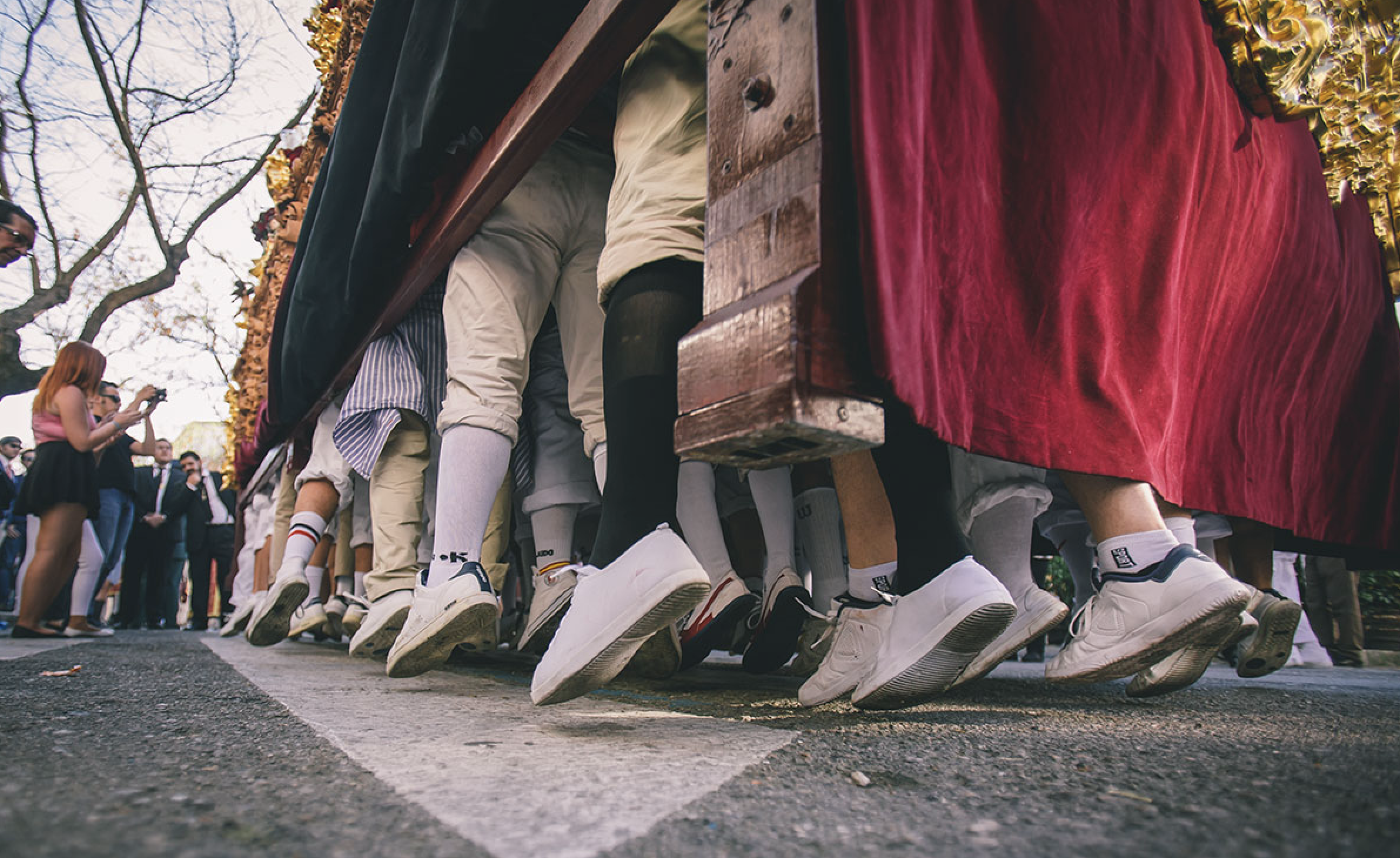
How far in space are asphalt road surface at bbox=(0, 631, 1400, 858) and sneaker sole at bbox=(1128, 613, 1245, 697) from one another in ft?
0.15

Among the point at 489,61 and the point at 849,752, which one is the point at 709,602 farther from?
the point at 489,61

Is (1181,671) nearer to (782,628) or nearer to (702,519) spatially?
(782,628)

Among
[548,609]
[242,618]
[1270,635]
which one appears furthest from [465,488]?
[242,618]

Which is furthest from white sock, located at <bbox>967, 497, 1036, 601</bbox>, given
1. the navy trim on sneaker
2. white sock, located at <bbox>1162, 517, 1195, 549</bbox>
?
the navy trim on sneaker

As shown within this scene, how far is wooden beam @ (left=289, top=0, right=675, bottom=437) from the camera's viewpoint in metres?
1.16

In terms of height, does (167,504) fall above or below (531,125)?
below

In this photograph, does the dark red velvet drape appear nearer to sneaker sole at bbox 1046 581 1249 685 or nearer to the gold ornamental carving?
the gold ornamental carving

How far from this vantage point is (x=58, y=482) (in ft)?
11.9

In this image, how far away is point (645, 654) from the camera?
1.30m

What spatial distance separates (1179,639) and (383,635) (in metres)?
1.78

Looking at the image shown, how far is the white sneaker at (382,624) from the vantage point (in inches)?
74.0

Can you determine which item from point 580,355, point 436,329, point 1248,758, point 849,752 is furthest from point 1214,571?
point 436,329

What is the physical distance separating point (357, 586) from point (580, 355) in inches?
95.8

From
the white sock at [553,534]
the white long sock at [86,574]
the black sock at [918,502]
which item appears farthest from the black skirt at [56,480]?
the black sock at [918,502]
